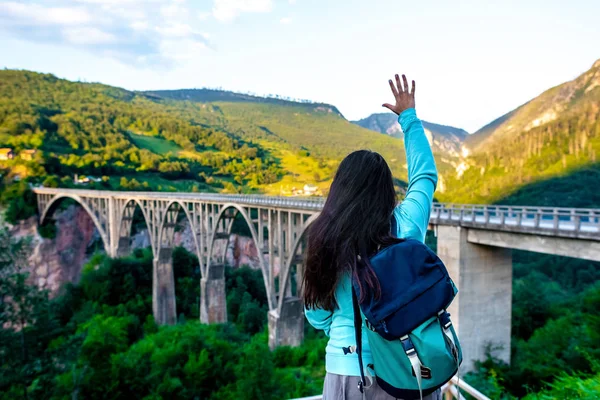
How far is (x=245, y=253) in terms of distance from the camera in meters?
46.9

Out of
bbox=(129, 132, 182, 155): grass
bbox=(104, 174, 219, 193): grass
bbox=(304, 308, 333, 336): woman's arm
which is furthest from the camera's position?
bbox=(129, 132, 182, 155): grass

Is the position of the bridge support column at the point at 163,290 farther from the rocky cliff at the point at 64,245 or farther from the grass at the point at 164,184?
the grass at the point at 164,184

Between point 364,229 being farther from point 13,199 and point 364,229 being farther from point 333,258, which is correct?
point 13,199

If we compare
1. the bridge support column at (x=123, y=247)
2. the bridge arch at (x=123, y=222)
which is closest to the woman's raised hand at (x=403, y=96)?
the bridge arch at (x=123, y=222)

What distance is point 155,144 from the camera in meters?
85.1

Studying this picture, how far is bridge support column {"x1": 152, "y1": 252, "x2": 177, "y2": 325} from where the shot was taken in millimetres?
31527

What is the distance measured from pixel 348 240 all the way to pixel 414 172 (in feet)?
1.92

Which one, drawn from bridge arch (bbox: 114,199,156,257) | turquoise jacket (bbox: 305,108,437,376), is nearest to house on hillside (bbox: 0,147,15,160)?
bridge arch (bbox: 114,199,156,257)

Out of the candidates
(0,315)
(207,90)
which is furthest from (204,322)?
(207,90)

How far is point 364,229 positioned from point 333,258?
6.6 inches

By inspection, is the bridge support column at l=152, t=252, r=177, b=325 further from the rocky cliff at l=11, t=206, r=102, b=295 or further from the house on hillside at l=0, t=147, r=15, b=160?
the house on hillside at l=0, t=147, r=15, b=160

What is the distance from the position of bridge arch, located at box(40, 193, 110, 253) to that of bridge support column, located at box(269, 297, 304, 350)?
64.4ft

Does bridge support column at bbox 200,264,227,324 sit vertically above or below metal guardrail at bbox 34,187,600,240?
below

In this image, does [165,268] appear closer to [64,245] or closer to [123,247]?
[123,247]
